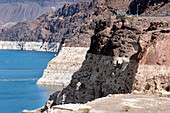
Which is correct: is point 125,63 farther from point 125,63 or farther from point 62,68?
point 62,68

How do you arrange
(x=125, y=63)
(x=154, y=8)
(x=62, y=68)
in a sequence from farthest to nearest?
(x=62, y=68)
(x=154, y=8)
(x=125, y=63)

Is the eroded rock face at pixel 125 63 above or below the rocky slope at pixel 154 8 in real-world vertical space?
below

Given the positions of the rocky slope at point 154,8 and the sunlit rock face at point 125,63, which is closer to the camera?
the sunlit rock face at point 125,63

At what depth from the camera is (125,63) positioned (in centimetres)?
2900

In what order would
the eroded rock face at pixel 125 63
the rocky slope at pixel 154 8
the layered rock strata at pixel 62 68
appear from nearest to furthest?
the eroded rock face at pixel 125 63
the rocky slope at pixel 154 8
the layered rock strata at pixel 62 68

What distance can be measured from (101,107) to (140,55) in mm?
6019

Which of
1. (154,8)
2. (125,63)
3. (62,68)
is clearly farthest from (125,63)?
(62,68)

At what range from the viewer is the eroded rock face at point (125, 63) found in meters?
26.0

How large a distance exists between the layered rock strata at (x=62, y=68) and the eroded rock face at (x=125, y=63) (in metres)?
60.5

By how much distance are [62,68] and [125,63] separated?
252ft

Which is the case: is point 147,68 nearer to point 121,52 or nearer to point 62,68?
point 121,52

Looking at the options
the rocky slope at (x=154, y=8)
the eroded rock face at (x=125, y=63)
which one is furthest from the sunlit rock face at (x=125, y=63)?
the rocky slope at (x=154, y=8)

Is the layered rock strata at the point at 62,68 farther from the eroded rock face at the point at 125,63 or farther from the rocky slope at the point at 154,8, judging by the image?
the eroded rock face at the point at 125,63

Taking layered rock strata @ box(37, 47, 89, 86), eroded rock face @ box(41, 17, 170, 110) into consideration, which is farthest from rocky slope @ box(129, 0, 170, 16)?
layered rock strata @ box(37, 47, 89, 86)
